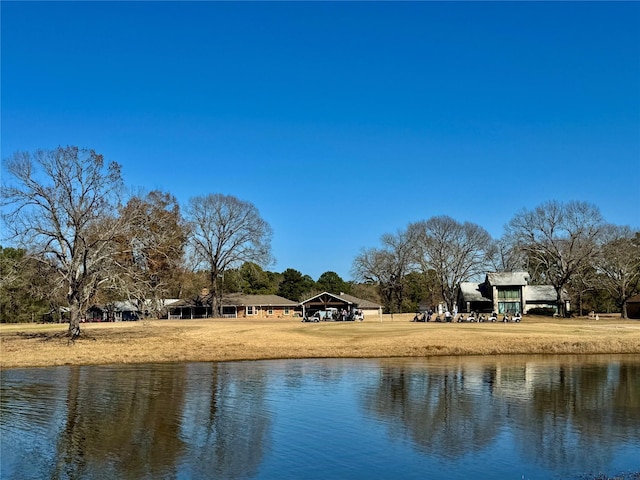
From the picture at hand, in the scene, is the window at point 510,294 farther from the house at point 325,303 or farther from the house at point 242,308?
the house at point 242,308

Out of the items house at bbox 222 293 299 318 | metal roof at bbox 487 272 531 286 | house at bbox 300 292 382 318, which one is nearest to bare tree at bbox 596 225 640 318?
metal roof at bbox 487 272 531 286

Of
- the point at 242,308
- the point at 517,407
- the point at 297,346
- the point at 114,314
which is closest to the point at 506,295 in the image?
the point at 242,308

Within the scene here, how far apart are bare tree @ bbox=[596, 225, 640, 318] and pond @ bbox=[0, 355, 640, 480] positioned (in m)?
59.0

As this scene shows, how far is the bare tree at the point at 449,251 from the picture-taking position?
95625 mm

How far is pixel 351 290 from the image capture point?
410ft

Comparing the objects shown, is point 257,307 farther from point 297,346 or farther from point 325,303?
point 297,346

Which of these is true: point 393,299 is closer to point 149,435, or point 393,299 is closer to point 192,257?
point 192,257

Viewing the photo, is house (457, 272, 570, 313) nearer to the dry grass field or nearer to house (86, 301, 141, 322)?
the dry grass field

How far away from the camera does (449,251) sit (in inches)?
3777

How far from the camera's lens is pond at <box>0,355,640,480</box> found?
14250mm

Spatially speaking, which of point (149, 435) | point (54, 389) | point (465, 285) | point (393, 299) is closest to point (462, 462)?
point (149, 435)

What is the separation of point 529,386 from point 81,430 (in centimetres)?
1758

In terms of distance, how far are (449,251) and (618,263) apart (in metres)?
23.9

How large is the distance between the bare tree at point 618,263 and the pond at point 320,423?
5904cm
